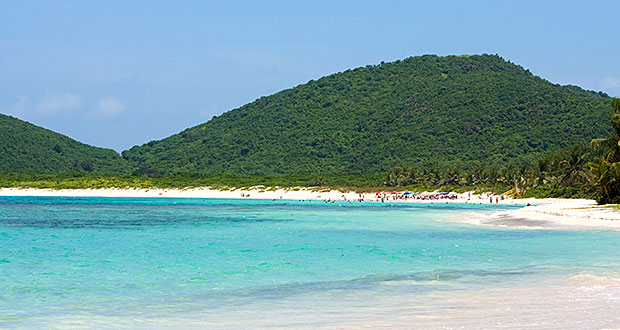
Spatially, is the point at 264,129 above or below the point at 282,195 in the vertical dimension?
above

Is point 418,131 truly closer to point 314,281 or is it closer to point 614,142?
point 614,142

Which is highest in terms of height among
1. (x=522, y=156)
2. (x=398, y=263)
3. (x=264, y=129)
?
(x=264, y=129)

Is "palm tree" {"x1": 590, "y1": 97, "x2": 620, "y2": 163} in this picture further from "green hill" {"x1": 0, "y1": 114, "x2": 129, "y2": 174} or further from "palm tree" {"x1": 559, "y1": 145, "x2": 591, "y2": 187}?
"green hill" {"x1": 0, "y1": 114, "x2": 129, "y2": 174}

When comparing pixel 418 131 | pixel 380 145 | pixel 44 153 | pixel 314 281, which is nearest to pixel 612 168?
pixel 314 281

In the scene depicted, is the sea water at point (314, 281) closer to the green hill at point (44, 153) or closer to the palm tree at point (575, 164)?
the palm tree at point (575, 164)

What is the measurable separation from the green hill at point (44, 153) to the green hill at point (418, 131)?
11.8 metres

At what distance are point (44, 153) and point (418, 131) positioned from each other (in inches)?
3698

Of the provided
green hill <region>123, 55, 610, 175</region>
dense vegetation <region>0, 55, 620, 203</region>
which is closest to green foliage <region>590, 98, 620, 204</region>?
dense vegetation <region>0, 55, 620, 203</region>

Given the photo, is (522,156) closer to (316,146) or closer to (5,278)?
(316,146)

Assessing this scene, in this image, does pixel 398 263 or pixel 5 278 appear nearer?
pixel 5 278

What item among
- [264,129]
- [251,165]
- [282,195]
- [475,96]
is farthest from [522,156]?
[264,129]

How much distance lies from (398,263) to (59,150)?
164 m

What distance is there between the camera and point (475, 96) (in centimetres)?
17188

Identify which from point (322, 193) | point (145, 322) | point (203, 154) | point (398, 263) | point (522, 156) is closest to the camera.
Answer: point (145, 322)
